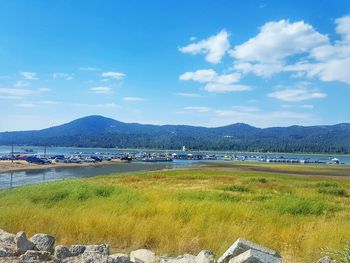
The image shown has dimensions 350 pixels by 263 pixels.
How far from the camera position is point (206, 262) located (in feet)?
24.5

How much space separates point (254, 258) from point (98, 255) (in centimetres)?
277

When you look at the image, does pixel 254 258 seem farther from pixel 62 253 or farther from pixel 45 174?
pixel 45 174

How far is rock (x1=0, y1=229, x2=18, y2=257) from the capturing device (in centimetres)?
806

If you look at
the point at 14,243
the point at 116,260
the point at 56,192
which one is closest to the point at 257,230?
the point at 116,260

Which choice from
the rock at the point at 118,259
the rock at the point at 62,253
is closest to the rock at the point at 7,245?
the rock at the point at 62,253

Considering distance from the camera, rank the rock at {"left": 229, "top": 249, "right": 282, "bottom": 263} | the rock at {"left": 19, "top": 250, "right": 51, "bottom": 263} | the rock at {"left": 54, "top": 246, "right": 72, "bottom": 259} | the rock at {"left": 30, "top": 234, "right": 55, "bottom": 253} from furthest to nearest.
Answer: the rock at {"left": 30, "top": 234, "right": 55, "bottom": 253}
the rock at {"left": 54, "top": 246, "right": 72, "bottom": 259}
the rock at {"left": 19, "top": 250, "right": 51, "bottom": 263}
the rock at {"left": 229, "top": 249, "right": 282, "bottom": 263}

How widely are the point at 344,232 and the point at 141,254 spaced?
5.50m

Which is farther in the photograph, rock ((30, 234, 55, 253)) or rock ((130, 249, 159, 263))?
rock ((30, 234, 55, 253))

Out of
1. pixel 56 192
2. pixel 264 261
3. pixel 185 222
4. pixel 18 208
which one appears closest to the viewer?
pixel 264 261

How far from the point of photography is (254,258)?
23.3ft

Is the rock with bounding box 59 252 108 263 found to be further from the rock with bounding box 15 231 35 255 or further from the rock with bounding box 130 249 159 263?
the rock with bounding box 15 231 35 255

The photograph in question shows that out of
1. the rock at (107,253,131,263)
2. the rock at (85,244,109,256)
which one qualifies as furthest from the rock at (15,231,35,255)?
the rock at (107,253,131,263)

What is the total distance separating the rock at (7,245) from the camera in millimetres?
8062

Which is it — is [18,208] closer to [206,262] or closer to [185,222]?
[185,222]
